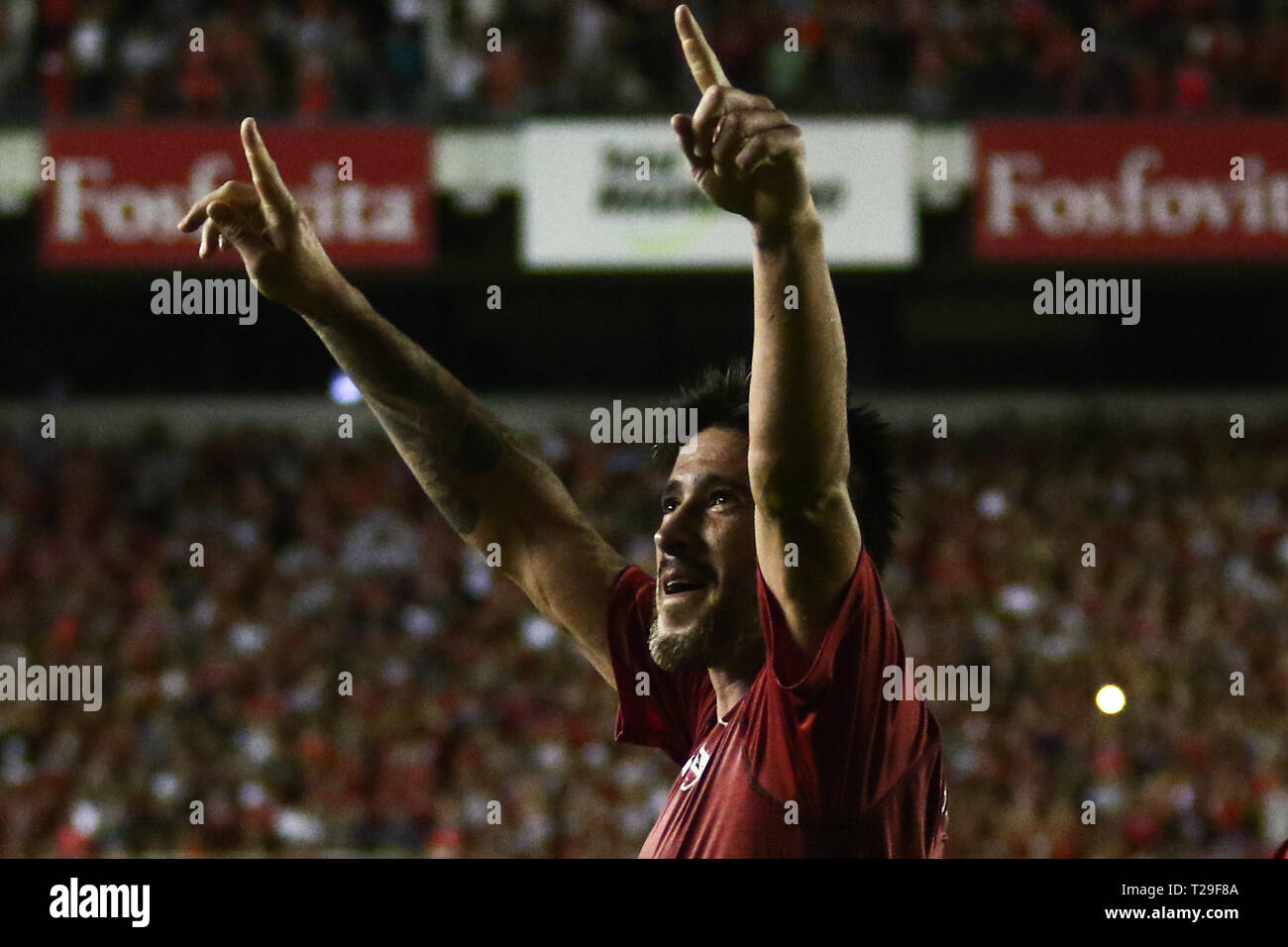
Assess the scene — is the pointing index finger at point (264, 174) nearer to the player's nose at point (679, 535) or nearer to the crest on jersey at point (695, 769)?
the player's nose at point (679, 535)

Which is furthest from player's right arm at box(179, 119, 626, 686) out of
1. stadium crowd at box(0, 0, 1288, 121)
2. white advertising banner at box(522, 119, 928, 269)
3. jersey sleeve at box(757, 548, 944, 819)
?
stadium crowd at box(0, 0, 1288, 121)

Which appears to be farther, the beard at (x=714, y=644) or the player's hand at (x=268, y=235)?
the player's hand at (x=268, y=235)

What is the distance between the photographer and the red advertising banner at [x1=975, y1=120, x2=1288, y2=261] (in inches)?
555

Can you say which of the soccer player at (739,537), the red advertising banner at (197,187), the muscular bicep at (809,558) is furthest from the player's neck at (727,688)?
the red advertising banner at (197,187)

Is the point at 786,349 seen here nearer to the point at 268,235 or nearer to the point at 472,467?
the point at 268,235

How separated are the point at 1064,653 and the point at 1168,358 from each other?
5.11 metres

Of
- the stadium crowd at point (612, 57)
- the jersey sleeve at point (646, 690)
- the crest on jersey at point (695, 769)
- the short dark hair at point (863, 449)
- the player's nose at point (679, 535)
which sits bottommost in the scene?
the crest on jersey at point (695, 769)

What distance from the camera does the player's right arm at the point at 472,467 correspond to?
362cm

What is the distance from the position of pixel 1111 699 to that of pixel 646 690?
313 inches

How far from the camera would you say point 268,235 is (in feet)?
11.3

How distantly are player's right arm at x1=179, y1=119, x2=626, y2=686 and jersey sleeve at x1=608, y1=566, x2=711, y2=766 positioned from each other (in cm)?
8

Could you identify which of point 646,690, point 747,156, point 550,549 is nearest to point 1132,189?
point 550,549

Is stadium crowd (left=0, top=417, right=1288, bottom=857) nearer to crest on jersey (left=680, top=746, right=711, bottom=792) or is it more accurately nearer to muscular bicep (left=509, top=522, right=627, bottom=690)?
muscular bicep (left=509, top=522, right=627, bottom=690)

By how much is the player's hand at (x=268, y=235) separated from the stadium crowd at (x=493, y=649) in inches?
220
